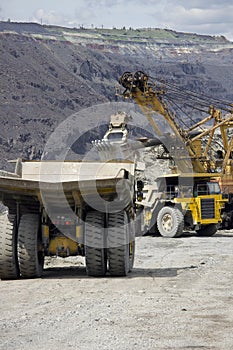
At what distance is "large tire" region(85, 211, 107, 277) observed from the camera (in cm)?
1063

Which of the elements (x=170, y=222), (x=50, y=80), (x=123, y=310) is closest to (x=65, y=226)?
(x=123, y=310)

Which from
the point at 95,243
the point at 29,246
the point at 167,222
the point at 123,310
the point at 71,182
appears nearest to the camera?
the point at 123,310

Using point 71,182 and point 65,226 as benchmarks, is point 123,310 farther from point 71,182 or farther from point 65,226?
point 65,226

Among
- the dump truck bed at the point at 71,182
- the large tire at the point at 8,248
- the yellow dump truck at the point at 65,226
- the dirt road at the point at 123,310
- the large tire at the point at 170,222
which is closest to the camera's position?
the dirt road at the point at 123,310

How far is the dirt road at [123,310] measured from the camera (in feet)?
20.8

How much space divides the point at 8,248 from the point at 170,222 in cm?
1264

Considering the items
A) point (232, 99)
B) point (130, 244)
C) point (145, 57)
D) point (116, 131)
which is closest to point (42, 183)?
point (130, 244)

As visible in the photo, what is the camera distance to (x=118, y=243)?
418 inches

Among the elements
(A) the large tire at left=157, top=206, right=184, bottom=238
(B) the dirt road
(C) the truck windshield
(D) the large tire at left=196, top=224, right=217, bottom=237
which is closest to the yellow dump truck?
(B) the dirt road

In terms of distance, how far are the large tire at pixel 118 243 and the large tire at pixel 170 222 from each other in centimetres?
1152

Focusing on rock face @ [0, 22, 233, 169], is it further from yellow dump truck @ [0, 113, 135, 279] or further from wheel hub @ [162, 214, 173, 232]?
yellow dump truck @ [0, 113, 135, 279]

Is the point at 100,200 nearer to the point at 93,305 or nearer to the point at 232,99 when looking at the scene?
the point at 93,305

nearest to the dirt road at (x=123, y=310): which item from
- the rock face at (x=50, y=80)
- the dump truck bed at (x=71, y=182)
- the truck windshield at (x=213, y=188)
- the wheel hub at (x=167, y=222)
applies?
the dump truck bed at (x=71, y=182)

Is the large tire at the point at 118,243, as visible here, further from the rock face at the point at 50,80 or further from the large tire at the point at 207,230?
the rock face at the point at 50,80
